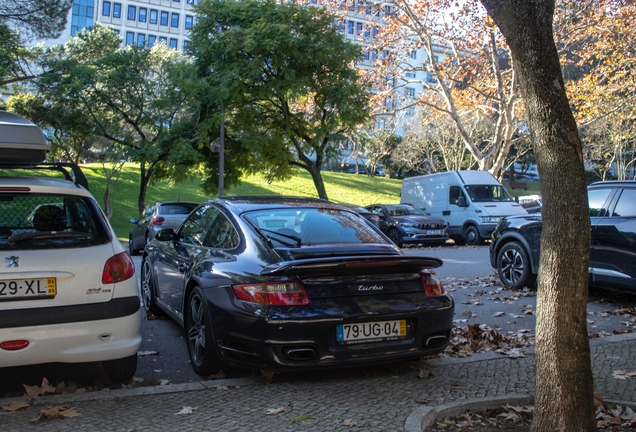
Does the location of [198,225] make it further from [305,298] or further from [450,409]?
[450,409]

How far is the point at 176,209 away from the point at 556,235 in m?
15.3

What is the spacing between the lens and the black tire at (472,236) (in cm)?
2206

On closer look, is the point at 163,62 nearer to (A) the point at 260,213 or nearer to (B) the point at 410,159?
(A) the point at 260,213

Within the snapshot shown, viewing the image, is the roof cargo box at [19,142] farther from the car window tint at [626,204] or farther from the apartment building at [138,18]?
the apartment building at [138,18]

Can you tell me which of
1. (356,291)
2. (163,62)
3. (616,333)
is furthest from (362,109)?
(356,291)

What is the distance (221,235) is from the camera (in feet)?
18.7

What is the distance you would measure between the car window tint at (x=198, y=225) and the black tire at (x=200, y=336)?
77cm

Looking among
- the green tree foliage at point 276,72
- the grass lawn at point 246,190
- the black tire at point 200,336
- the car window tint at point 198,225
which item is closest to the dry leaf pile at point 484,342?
the black tire at point 200,336

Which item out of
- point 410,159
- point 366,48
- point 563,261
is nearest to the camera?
point 563,261

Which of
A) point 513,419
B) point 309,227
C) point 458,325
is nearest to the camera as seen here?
point 513,419

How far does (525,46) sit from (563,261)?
1245 mm

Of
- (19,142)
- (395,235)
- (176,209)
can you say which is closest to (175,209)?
(176,209)

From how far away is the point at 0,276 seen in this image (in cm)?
432

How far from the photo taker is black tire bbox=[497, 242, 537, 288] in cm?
978
